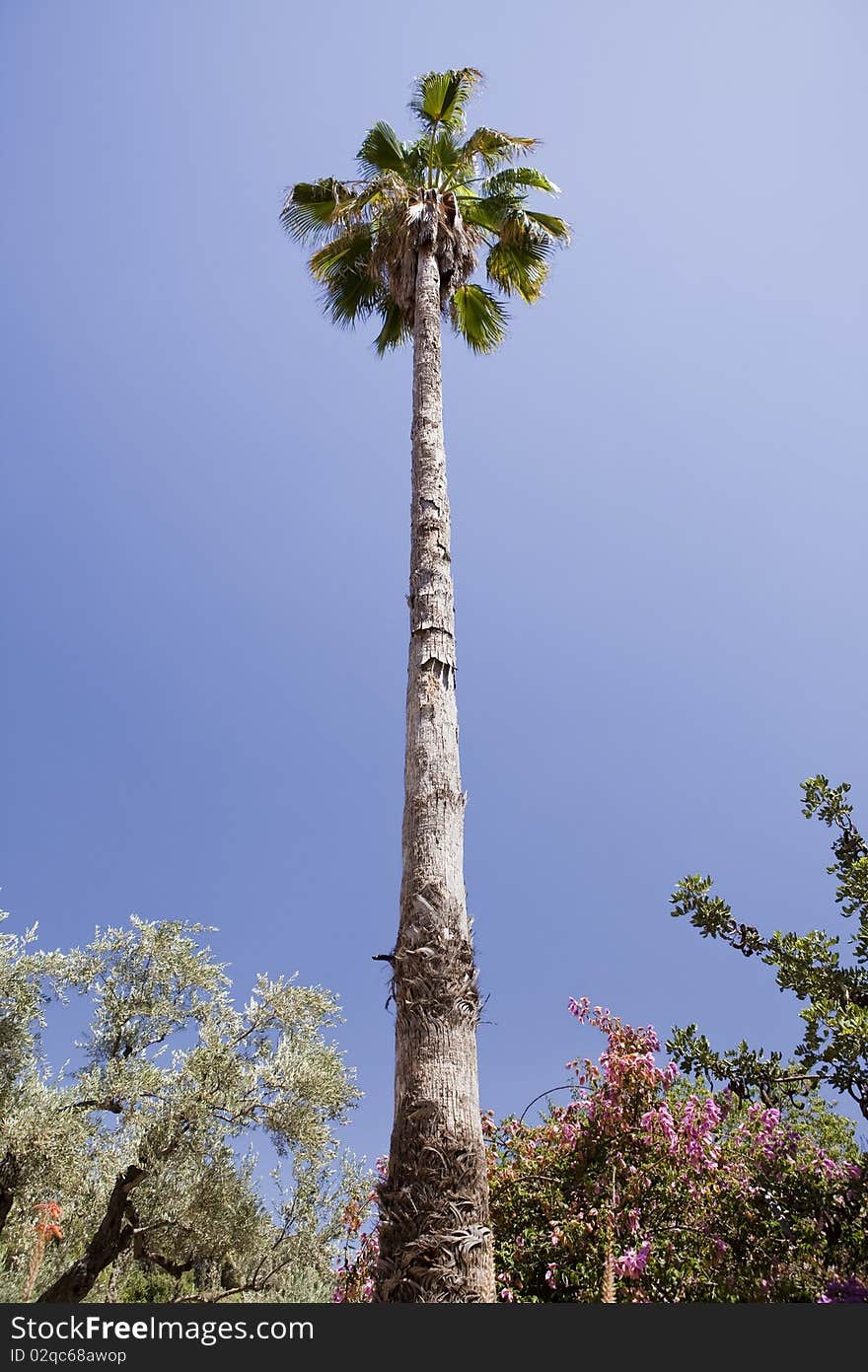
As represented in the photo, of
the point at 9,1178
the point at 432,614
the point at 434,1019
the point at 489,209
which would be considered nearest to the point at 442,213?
the point at 489,209

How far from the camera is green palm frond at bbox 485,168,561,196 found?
437 inches

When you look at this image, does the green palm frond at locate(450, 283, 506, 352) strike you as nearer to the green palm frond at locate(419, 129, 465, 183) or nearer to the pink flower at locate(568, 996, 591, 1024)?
the green palm frond at locate(419, 129, 465, 183)

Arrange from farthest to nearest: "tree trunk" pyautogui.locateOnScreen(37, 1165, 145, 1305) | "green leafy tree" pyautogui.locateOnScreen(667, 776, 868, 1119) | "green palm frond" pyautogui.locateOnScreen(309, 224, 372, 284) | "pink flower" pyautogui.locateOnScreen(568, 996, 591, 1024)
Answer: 1. "tree trunk" pyautogui.locateOnScreen(37, 1165, 145, 1305)
2. "green palm frond" pyautogui.locateOnScreen(309, 224, 372, 284)
3. "pink flower" pyautogui.locateOnScreen(568, 996, 591, 1024)
4. "green leafy tree" pyautogui.locateOnScreen(667, 776, 868, 1119)

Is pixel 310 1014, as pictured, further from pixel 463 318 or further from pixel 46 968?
pixel 463 318

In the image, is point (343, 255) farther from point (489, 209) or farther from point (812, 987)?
point (812, 987)

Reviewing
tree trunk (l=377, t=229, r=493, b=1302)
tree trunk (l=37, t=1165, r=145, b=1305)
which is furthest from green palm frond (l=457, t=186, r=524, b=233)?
tree trunk (l=37, t=1165, r=145, b=1305)

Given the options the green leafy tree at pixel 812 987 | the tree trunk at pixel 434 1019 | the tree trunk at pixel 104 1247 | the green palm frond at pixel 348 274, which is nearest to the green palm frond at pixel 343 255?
the green palm frond at pixel 348 274

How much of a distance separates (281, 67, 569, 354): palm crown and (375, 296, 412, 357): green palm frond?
1 centimetres

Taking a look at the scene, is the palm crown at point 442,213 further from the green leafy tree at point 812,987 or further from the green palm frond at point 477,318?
the green leafy tree at point 812,987

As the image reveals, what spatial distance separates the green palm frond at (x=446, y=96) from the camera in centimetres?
1107

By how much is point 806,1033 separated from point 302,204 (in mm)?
12325

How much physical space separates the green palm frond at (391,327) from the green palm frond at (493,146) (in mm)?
2470

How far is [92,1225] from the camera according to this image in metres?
12.3

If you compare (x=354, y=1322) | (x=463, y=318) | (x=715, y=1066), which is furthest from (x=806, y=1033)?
(x=463, y=318)
